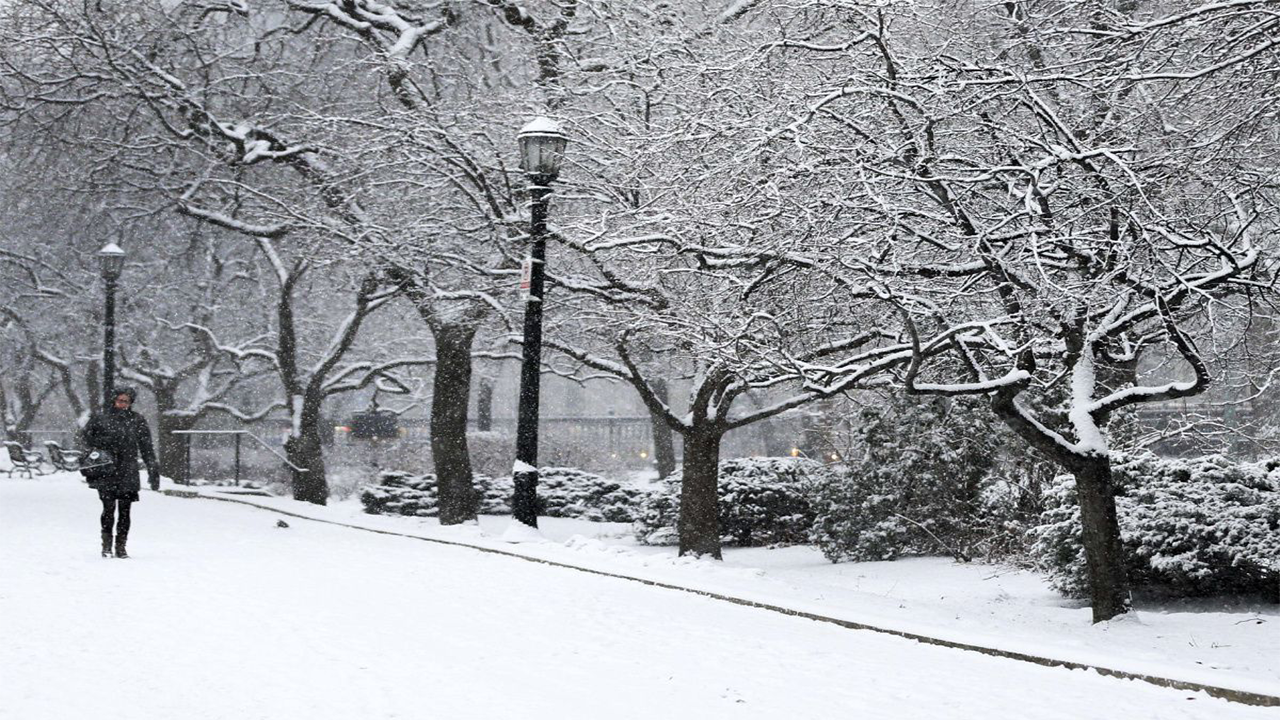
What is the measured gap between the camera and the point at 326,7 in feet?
68.1

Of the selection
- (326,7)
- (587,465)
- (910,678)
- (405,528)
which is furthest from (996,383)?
(587,465)

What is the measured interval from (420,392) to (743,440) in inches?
759

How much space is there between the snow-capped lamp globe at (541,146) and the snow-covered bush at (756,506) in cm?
931

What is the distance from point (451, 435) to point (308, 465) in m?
6.79

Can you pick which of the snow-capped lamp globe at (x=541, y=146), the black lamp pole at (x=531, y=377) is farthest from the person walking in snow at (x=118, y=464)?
the snow-capped lamp globe at (x=541, y=146)

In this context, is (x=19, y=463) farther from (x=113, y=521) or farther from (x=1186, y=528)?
(x=1186, y=528)

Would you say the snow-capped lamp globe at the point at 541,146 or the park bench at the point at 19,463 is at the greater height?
the snow-capped lamp globe at the point at 541,146

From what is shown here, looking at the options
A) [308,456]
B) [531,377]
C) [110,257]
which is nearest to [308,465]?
[308,456]

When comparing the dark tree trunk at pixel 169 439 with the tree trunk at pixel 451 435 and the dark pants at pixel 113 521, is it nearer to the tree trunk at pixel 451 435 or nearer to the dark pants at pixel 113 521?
the tree trunk at pixel 451 435

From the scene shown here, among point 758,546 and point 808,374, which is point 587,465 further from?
point 808,374

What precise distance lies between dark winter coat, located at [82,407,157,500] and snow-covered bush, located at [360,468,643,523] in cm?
1364

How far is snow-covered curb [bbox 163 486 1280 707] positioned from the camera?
7.57 m

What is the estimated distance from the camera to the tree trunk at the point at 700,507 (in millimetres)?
18641

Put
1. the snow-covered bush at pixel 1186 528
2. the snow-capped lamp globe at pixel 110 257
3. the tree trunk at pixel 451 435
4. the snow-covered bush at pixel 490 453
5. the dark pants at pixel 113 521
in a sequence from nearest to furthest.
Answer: the snow-covered bush at pixel 1186 528
the dark pants at pixel 113 521
the tree trunk at pixel 451 435
the snow-capped lamp globe at pixel 110 257
the snow-covered bush at pixel 490 453
